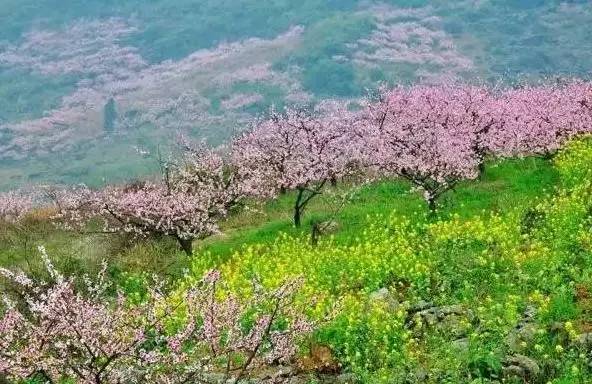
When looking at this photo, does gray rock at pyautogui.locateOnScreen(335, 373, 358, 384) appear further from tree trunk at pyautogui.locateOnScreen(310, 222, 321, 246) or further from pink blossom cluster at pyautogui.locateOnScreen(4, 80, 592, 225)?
pink blossom cluster at pyautogui.locateOnScreen(4, 80, 592, 225)

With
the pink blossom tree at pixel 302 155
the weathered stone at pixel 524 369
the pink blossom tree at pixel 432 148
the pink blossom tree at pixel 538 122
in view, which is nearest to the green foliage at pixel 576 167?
the pink blossom tree at pixel 432 148

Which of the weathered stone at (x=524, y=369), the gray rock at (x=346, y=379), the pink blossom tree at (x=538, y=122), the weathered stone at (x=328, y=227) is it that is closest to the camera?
the weathered stone at (x=524, y=369)

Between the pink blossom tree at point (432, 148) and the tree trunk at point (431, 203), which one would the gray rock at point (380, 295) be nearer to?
the pink blossom tree at point (432, 148)

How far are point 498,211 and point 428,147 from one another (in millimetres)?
4459

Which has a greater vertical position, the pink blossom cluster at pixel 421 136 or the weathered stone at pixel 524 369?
the weathered stone at pixel 524 369

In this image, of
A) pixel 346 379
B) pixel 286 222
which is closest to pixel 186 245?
pixel 286 222

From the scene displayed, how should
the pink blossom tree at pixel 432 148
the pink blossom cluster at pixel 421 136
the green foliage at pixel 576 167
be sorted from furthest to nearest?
the pink blossom cluster at pixel 421 136, the pink blossom tree at pixel 432 148, the green foliage at pixel 576 167

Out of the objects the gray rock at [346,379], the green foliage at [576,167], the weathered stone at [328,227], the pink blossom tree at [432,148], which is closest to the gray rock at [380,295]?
the gray rock at [346,379]

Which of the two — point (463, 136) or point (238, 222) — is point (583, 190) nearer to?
point (463, 136)

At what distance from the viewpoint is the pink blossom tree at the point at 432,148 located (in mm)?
27234

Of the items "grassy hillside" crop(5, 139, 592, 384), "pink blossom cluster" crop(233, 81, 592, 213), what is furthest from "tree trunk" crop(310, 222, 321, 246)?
"pink blossom cluster" crop(233, 81, 592, 213)

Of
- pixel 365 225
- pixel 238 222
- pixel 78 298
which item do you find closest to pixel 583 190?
pixel 365 225

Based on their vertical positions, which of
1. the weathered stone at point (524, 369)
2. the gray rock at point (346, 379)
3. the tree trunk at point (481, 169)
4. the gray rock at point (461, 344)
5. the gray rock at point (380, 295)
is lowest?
the tree trunk at point (481, 169)

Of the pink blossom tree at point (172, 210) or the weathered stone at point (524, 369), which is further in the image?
the pink blossom tree at point (172, 210)
